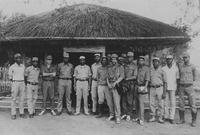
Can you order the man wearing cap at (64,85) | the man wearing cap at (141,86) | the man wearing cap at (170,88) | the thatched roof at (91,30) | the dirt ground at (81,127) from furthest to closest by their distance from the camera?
1. the thatched roof at (91,30)
2. the man wearing cap at (64,85)
3. the man wearing cap at (170,88)
4. the man wearing cap at (141,86)
5. the dirt ground at (81,127)

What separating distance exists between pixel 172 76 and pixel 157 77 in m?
0.46

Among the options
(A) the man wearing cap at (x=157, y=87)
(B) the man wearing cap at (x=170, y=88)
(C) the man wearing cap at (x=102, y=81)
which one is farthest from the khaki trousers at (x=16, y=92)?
(B) the man wearing cap at (x=170, y=88)

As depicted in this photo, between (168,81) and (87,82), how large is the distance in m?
2.49

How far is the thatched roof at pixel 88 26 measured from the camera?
7.88m

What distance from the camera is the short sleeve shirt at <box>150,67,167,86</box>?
6.72 m

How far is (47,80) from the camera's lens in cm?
726

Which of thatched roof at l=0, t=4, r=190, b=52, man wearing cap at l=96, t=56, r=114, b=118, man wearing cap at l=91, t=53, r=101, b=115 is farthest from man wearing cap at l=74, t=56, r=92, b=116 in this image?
thatched roof at l=0, t=4, r=190, b=52

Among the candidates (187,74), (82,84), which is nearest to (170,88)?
(187,74)

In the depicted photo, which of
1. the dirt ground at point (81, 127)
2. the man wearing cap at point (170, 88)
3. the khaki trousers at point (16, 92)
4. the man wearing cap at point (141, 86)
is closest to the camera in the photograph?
the dirt ground at point (81, 127)

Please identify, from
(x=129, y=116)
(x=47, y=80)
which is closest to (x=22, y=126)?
(x=47, y=80)

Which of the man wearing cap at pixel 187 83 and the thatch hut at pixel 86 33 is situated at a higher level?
the thatch hut at pixel 86 33

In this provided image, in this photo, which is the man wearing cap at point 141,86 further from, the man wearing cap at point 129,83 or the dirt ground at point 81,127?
the dirt ground at point 81,127

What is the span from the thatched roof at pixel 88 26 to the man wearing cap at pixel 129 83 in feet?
4.45

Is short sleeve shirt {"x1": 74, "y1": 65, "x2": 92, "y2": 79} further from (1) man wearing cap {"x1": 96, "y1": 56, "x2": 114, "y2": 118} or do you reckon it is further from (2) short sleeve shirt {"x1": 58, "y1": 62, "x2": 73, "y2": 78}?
(1) man wearing cap {"x1": 96, "y1": 56, "x2": 114, "y2": 118}
